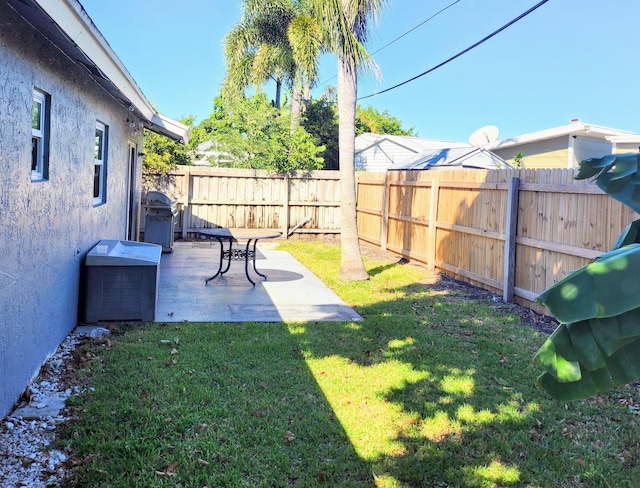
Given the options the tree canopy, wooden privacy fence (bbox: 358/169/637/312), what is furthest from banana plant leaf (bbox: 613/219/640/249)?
the tree canopy

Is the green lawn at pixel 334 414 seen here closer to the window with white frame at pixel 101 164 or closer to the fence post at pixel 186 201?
the window with white frame at pixel 101 164

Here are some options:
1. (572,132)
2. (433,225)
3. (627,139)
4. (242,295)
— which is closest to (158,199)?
(242,295)

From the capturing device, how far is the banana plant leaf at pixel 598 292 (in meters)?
1.28

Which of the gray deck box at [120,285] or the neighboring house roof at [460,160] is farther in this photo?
the neighboring house roof at [460,160]

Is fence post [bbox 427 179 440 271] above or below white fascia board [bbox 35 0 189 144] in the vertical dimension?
below

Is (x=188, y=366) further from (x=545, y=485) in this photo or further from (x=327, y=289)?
(x=327, y=289)

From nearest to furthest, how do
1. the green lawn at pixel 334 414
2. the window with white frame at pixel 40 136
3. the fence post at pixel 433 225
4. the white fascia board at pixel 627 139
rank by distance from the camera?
1. the green lawn at pixel 334 414
2. the window with white frame at pixel 40 136
3. the fence post at pixel 433 225
4. the white fascia board at pixel 627 139

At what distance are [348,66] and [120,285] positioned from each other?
5652 millimetres

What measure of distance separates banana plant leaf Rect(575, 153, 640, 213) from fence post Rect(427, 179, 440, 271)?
A: 30.3 feet

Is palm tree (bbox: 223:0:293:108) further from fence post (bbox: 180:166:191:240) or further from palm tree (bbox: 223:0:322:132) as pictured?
fence post (bbox: 180:166:191:240)

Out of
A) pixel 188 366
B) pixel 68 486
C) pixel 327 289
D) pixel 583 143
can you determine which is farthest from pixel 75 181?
pixel 583 143

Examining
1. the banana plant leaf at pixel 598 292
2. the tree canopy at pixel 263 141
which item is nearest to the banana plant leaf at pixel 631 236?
the banana plant leaf at pixel 598 292

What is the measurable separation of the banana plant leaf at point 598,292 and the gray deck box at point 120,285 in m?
5.98

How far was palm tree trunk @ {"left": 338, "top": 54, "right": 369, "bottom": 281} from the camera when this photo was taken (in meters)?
9.91
